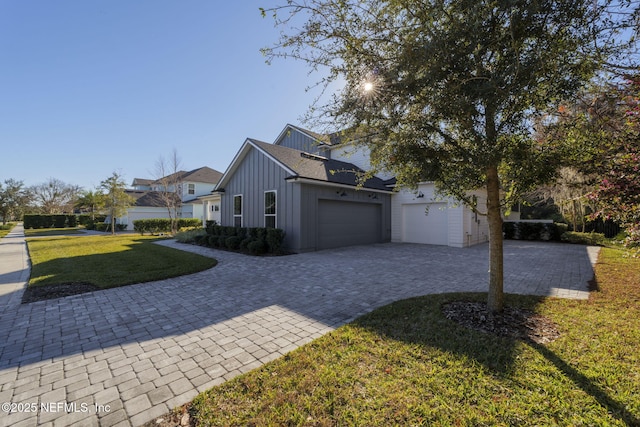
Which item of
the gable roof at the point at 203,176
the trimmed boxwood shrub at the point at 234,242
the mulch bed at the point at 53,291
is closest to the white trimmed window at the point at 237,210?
the trimmed boxwood shrub at the point at 234,242

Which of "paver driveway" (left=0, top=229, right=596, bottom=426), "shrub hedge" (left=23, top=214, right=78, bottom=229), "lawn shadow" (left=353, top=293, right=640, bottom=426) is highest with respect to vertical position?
"shrub hedge" (left=23, top=214, right=78, bottom=229)

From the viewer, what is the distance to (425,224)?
13.6 meters

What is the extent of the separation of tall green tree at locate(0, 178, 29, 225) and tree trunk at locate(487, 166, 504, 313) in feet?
183

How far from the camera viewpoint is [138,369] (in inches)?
109

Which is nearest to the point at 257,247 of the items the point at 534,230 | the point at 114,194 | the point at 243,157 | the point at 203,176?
the point at 243,157

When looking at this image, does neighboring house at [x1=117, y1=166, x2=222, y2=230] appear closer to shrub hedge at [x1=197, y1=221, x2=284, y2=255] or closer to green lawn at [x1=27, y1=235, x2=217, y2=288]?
shrub hedge at [x1=197, y1=221, x2=284, y2=255]

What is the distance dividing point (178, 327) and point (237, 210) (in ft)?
34.5

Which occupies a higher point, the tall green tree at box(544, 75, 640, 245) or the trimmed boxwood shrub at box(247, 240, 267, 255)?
the tall green tree at box(544, 75, 640, 245)

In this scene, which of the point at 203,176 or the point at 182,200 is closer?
the point at 182,200

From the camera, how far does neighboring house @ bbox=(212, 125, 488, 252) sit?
10766 millimetres

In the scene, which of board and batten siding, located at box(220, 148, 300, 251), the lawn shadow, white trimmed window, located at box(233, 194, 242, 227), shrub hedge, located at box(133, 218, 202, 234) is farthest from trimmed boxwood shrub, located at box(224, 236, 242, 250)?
shrub hedge, located at box(133, 218, 202, 234)

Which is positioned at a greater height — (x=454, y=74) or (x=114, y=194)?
(x=114, y=194)

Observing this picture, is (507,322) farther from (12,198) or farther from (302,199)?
(12,198)

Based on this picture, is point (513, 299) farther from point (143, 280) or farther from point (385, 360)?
point (143, 280)
